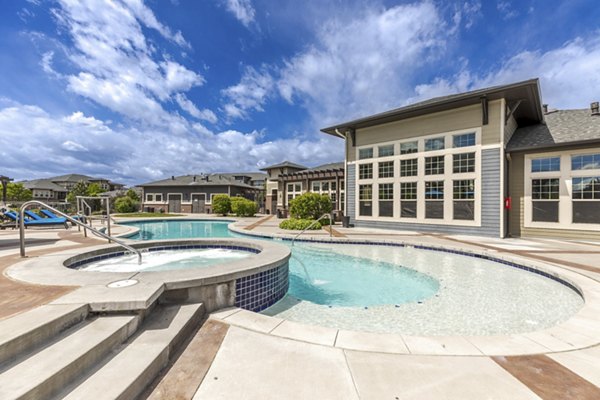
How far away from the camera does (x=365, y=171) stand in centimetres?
1653

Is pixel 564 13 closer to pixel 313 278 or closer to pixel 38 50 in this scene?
pixel 313 278

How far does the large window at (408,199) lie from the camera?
14484 millimetres

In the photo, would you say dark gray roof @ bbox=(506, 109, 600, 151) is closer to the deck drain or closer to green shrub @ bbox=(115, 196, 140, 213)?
the deck drain

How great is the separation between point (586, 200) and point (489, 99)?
6.07 meters

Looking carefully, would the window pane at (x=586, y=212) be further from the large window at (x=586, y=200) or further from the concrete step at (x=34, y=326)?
the concrete step at (x=34, y=326)

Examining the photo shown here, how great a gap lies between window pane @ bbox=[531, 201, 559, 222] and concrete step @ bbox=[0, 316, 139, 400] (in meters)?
16.2

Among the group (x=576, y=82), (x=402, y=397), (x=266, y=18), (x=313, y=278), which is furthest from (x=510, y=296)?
(x=576, y=82)

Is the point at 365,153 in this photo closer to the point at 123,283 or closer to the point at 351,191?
the point at 351,191

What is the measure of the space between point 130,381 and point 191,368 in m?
0.51

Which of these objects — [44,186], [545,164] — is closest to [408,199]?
[545,164]

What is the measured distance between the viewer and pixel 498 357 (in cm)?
245

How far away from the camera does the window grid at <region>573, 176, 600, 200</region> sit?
10805 mm

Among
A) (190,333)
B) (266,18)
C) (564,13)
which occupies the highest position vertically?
(266,18)

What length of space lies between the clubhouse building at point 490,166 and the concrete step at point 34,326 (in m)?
14.8
